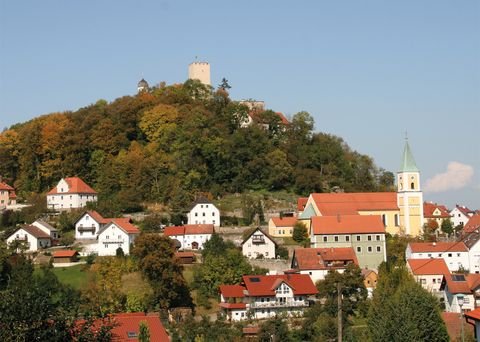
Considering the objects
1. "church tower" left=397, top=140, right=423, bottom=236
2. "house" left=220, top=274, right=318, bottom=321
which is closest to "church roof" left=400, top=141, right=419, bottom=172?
"church tower" left=397, top=140, right=423, bottom=236

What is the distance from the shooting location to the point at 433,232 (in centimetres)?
7025

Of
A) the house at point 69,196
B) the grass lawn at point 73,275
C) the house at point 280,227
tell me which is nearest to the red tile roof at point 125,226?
the grass lawn at point 73,275

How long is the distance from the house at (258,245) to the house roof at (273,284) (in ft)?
25.6

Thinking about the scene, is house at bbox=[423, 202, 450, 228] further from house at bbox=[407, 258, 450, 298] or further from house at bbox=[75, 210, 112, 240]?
house at bbox=[75, 210, 112, 240]

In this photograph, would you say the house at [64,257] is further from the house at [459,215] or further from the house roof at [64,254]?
the house at [459,215]

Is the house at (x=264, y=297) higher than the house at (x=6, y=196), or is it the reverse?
the house at (x=6, y=196)

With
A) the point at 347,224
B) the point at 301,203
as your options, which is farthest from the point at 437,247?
the point at 301,203

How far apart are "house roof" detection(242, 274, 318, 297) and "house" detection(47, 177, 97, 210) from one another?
2590 centimetres

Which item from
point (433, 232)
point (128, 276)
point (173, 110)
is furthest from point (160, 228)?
point (433, 232)

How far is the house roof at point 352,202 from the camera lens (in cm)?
6862

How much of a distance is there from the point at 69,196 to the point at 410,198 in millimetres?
30435

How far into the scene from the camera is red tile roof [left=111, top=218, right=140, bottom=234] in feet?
206

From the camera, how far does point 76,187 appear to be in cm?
7500

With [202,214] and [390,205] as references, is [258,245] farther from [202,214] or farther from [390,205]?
[390,205]
